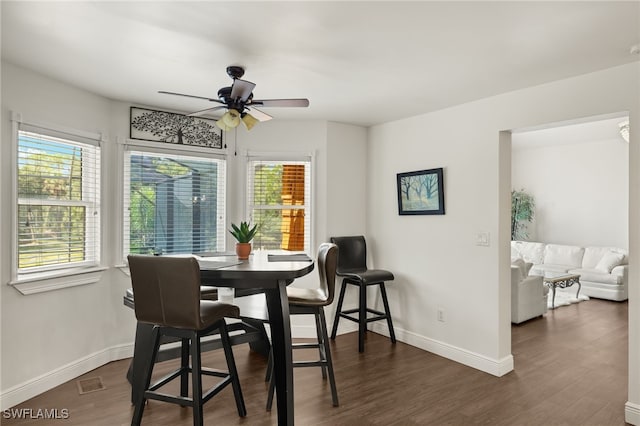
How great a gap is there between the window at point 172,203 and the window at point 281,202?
0.38 metres

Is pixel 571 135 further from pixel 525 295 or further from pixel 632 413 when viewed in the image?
pixel 632 413

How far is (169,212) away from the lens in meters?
Result: 3.97

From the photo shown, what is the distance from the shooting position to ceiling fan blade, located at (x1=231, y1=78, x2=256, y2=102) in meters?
2.34

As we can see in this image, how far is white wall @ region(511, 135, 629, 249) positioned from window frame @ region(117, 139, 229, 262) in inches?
263

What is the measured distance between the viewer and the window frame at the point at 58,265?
278cm

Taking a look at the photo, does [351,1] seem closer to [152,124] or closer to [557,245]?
[152,124]

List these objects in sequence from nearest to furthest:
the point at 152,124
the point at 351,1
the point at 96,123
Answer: the point at 351,1
the point at 96,123
the point at 152,124

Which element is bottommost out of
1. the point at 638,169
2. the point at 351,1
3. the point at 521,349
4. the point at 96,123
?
the point at 521,349

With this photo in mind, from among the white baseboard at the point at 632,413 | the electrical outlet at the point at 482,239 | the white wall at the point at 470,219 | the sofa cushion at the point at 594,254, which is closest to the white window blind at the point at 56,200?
the white wall at the point at 470,219

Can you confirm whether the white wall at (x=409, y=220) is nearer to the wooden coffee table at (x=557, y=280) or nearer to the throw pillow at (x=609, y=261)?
the wooden coffee table at (x=557, y=280)

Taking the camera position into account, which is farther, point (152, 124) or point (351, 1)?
point (152, 124)

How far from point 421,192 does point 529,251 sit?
15.3 feet

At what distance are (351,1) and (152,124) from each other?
8.81 feet

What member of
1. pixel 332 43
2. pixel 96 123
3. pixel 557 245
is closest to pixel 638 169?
pixel 332 43
